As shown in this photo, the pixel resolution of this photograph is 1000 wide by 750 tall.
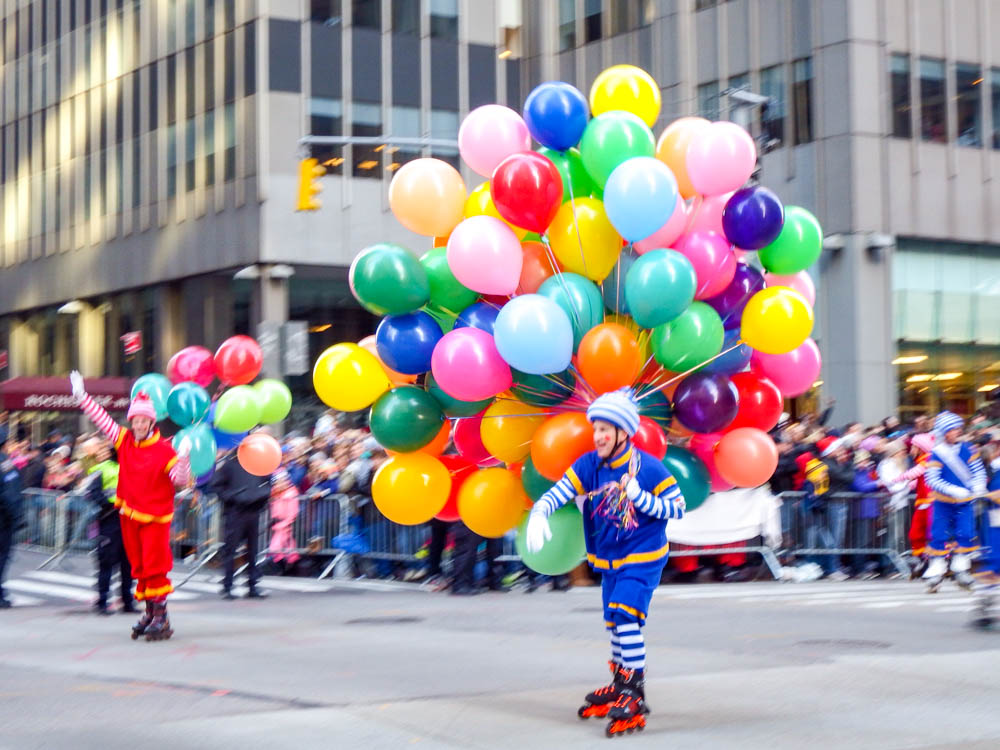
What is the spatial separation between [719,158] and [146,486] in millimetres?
5610

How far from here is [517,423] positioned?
28.3ft

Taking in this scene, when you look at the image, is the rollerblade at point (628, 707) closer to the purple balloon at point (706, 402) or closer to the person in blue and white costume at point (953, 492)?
the purple balloon at point (706, 402)

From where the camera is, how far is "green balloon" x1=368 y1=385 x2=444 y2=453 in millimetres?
8719

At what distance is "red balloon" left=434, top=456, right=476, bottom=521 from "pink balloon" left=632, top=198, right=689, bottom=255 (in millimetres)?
1703

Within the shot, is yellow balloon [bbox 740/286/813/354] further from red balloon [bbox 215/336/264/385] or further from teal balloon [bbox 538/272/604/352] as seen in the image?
red balloon [bbox 215/336/264/385]

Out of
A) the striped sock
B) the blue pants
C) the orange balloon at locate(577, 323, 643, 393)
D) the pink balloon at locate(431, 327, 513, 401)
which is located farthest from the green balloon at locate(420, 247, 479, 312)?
the blue pants

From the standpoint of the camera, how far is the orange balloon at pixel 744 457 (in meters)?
8.65

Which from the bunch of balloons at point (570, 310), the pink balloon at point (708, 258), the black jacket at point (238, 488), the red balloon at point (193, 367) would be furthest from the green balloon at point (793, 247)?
the black jacket at point (238, 488)

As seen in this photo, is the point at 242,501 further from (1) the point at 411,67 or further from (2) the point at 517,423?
(1) the point at 411,67

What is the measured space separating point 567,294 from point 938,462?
711 centimetres

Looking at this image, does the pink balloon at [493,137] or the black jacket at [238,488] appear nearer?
the pink balloon at [493,137]

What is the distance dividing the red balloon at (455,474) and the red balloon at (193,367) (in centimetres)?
423

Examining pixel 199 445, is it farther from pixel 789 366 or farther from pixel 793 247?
pixel 793 247

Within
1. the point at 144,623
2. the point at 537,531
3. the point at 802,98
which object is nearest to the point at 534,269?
the point at 537,531
